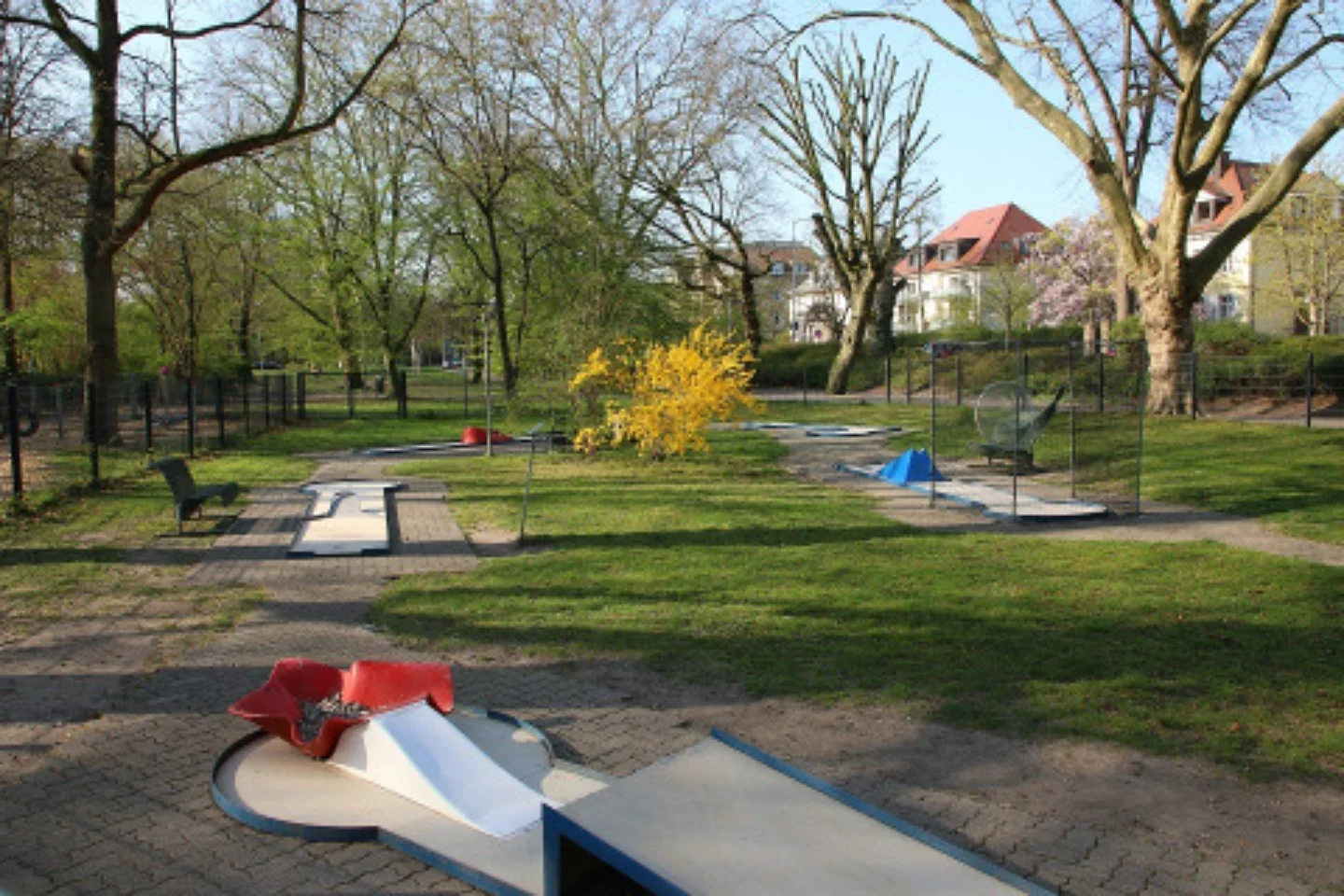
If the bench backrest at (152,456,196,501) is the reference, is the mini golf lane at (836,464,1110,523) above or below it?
below

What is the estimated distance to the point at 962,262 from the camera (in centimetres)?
8694

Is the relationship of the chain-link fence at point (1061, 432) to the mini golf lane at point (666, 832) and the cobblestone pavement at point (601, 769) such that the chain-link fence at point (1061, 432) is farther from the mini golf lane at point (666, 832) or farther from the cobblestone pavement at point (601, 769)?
the mini golf lane at point (666, 832)

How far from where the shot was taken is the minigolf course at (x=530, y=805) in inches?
139

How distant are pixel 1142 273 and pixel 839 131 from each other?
21260 mm

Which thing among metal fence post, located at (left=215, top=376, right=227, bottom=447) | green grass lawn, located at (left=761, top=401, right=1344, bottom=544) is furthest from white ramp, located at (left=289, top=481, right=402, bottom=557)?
green grass lawn, located at (left=761, top=401, right=1344, bottom=544)

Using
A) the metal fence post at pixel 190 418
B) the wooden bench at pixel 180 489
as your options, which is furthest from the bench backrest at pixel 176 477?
the metal fence post at pixel 190 418

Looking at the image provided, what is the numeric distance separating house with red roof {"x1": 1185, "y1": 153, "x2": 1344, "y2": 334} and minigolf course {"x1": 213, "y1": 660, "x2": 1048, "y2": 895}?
33029mm

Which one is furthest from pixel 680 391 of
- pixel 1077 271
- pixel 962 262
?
pixel 962 262

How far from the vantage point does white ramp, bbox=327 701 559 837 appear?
447 centimetres

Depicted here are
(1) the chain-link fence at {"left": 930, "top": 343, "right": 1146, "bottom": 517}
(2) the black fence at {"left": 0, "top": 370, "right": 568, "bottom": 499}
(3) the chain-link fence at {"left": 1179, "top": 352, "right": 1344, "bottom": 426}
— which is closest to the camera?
(1) the chain-link fence at {"left": 930, "top": 343, "right": 1146, "bottom": 517}

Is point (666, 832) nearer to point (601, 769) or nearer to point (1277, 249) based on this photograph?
point (601, 769)

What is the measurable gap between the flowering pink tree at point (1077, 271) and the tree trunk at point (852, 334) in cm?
1719

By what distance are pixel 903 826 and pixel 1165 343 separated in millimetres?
21369

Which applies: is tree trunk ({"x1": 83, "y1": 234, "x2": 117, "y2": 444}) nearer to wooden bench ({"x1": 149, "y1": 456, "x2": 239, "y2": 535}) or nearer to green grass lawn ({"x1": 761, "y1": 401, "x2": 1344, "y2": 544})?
wooden bench ({"x1": 149, "y1": 456, "x2": 239, "y2": 535})
